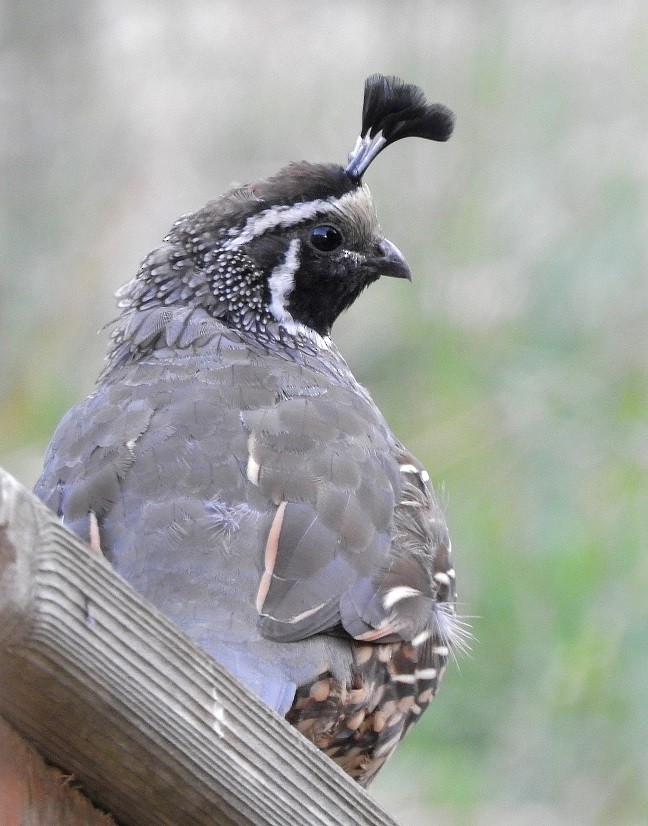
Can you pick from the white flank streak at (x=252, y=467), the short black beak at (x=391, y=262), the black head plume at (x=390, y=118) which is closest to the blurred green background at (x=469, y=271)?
the short black beak at (x=391, y=262)

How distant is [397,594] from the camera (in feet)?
9.97

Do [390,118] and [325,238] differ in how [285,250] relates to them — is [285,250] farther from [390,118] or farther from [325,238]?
[390,118]

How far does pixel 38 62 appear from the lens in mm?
7309

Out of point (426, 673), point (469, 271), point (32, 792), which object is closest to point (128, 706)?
point (32, 792)

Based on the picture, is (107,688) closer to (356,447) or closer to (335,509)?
(335,509)

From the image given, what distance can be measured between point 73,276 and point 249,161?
1.07m

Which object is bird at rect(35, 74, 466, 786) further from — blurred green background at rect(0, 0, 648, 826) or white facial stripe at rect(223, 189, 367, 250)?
blurred green background at rect(0, 0, 648, 826)

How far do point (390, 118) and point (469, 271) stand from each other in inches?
101

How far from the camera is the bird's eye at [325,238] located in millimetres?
3934

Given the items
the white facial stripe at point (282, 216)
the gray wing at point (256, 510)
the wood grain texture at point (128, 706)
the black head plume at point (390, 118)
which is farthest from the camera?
the black head plume at point (390, 118)

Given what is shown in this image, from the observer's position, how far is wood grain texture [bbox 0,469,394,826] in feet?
5.17

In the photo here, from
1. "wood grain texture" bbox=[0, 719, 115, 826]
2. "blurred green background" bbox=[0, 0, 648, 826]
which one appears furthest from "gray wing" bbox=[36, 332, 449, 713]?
"blurred green background" bbox=[0, 0, 648, 826]

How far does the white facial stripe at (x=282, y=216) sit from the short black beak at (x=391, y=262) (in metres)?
0.23

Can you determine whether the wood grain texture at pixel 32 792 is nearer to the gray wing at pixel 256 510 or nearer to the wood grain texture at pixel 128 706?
the wood grain texture at pixel 128 706
